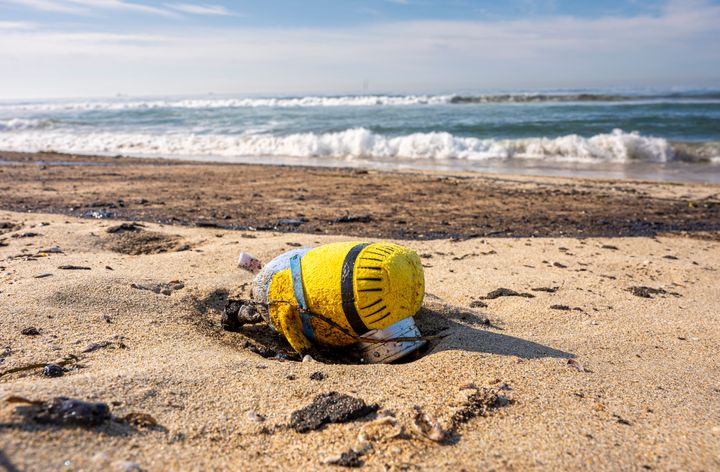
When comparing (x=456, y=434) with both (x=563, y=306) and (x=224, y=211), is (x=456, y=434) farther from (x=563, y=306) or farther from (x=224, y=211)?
(x=224, y=211)

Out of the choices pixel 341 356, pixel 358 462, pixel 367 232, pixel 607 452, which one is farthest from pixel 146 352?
pixel 367 232

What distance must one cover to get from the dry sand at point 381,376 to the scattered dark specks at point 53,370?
0.17 feet

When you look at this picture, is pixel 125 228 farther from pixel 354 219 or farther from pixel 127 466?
pixel 127 466

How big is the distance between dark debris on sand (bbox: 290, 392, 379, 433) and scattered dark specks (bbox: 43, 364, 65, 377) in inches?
44.4

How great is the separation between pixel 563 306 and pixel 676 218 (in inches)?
174

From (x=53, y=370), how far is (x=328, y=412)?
4.30 feet

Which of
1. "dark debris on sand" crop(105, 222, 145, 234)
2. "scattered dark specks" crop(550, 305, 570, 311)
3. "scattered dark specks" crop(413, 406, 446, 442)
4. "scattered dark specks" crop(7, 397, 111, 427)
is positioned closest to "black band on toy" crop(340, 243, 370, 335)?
"scattered dark specks" crop(413, 406, 446, 442)

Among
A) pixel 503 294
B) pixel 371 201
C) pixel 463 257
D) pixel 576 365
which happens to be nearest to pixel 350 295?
pixel 576 365

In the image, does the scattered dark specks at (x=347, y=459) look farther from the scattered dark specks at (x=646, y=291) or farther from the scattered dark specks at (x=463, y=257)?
the scattered dark specks at (x=463, y=257)

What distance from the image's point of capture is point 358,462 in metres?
2.02

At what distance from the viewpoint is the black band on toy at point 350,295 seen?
109 inches

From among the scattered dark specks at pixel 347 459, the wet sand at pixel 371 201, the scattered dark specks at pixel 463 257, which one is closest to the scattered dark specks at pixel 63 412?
the scattered dark specks at pixel 347 459

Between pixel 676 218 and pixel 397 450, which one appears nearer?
pixel 397 450

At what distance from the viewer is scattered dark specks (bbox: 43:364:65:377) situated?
8.08 ft
